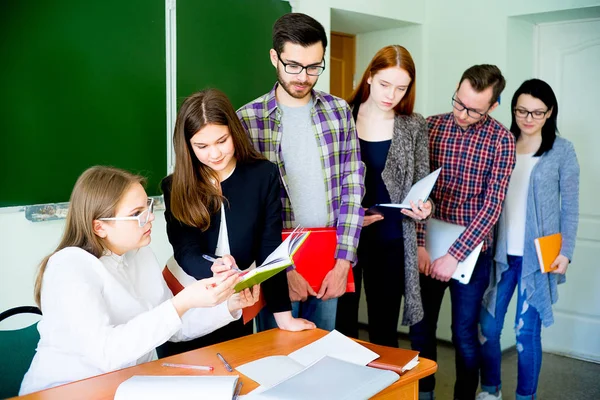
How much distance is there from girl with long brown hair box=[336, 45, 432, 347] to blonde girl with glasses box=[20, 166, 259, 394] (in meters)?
0.92

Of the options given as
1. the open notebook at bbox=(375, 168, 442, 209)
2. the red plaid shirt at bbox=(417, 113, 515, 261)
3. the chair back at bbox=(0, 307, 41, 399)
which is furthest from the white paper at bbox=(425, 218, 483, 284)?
the chair back at bbox=(0, 307, 41, 399)

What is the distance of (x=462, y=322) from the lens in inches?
118

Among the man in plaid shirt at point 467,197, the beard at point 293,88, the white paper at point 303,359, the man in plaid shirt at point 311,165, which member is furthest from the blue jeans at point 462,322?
the white paper at point 303,359

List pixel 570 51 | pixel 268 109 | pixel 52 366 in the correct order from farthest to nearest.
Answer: pixel 570 51 < pixel 268 109 < pixel 52 366

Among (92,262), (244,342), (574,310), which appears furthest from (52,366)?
(574,310)

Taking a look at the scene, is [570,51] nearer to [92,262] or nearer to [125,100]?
[125,100]

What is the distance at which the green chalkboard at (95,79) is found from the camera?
248cm

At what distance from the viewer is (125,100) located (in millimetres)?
2854

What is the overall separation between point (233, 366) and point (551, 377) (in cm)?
292

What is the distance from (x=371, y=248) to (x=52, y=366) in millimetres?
1463

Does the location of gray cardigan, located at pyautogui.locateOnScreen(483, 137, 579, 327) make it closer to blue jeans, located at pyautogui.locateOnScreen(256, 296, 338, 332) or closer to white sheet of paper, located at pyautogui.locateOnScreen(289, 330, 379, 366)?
blue jeans, located at pyautogui.locateOnScreen(256, 296, 338, 332)

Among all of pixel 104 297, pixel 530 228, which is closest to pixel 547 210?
pixel 530 228

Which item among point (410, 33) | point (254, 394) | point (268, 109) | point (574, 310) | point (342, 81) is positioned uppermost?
point (410, 33)

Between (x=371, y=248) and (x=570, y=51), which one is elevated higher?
(x=570, y=51)
